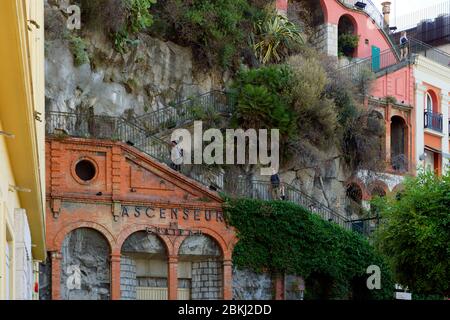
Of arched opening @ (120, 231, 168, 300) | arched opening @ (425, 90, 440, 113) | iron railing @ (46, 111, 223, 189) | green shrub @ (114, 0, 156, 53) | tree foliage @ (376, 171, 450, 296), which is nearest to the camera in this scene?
tree foliage @ (376, 171, 450, 296)

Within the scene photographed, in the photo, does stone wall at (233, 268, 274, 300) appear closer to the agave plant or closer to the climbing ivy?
the climbing ivy

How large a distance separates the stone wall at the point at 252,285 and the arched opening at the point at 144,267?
8.26 ft

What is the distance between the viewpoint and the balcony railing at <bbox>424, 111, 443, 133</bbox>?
1939 inches

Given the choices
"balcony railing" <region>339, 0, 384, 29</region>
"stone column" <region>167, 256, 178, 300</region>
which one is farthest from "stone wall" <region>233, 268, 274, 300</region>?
"balcony railing" <region>339, 0, 384, 29</region>

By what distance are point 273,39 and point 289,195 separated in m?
7.33

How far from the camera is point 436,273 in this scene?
3222 centimetres

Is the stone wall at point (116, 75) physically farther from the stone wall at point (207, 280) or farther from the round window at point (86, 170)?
the stone wall at point (207, 280)

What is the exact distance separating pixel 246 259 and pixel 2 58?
92.4 feet

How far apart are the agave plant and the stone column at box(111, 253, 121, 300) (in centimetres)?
1267

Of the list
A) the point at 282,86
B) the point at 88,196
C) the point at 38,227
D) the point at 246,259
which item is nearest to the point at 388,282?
the point at 246,259

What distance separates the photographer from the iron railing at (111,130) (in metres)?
34.8

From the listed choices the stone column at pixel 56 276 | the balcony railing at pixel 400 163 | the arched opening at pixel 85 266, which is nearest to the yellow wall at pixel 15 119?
the stone column at pixel 56 276

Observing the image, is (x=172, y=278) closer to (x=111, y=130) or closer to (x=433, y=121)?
(x=111, y=130)

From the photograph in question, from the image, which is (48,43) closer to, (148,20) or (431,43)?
(148,20)
